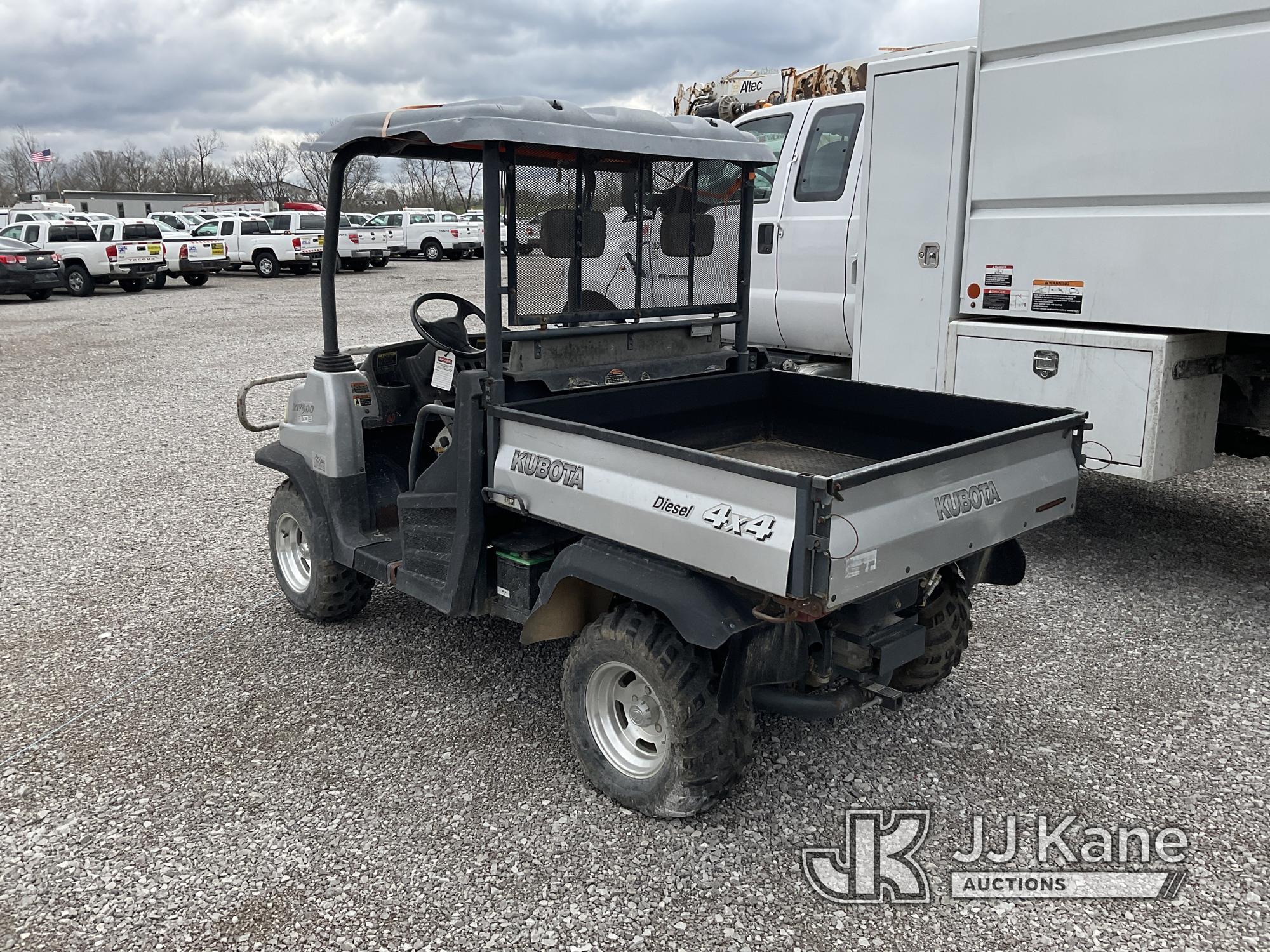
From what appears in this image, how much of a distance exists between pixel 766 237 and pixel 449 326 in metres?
3.64

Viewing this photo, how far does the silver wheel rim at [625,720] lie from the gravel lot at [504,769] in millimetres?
181

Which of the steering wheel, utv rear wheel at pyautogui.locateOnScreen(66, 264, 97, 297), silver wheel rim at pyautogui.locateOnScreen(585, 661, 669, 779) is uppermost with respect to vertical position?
the steering wheel

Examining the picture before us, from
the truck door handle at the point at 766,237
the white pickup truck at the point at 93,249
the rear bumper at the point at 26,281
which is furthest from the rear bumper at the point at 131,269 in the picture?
the truck door handle at the point at 766,237

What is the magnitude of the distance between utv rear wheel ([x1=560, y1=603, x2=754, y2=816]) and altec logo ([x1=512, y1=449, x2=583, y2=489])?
0.47 meters

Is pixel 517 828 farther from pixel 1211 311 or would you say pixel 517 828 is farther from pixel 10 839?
pixel 1211 311

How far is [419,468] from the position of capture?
438cm

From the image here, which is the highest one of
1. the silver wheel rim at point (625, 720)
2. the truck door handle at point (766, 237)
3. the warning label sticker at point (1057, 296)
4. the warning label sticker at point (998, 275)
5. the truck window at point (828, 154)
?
the truck window at point (828, 154)

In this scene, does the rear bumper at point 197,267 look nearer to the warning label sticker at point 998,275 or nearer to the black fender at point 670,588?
the warning label sticker at point 998,275

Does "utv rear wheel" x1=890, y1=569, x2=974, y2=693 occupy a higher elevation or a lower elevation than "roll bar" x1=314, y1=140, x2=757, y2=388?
lower

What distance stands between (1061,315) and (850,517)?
10.4ft

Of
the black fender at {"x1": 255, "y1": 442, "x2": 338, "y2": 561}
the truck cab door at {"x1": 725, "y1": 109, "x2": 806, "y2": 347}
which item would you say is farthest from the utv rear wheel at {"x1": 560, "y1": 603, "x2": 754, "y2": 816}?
the truck cab door at {"x1": 725, "y1": 109, "x2": 806, "y2": 347}

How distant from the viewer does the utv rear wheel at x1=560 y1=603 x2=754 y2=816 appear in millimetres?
3195

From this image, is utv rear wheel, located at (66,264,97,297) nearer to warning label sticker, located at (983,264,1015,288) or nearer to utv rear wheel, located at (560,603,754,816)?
warning label sticker, located at (983,264,1015,288)

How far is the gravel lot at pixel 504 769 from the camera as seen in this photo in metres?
2.97
